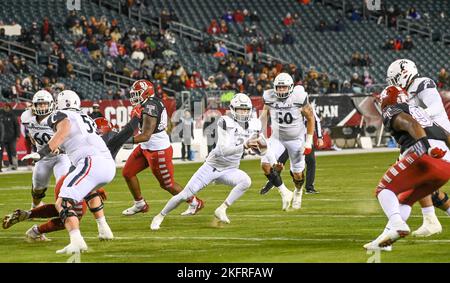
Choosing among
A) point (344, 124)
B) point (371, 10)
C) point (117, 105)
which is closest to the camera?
point (117, 105)

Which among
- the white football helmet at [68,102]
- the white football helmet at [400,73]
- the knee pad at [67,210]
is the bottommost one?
the knee pad at [67,210]

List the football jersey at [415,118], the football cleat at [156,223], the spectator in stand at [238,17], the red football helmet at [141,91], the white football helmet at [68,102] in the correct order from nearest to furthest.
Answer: the football jersey at [415,118] → the white football helmet at [68,102] → the football cleat at [156,223] → the red football helmet at [141,91] → the spectator in stand at [238,17]

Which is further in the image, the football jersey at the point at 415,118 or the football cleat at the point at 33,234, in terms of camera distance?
the football cleat at the point at 33,234

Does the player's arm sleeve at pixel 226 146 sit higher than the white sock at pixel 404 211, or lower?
higher

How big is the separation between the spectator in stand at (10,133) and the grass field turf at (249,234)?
725cm

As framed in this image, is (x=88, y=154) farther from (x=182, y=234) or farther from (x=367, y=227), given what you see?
(x=367, y=227)

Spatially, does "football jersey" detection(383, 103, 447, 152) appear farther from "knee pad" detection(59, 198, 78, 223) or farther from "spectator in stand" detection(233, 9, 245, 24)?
"spectator in stand" detection(233, 9, 245, 24)

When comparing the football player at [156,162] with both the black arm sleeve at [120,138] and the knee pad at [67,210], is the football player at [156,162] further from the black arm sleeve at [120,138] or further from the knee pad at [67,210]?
the knee pad at [67,210]

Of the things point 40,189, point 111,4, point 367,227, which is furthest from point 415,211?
point 111,4

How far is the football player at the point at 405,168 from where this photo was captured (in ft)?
34.7

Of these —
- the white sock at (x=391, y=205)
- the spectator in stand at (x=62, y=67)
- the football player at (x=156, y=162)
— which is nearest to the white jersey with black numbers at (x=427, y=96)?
the white sock at (x=391, y=205)

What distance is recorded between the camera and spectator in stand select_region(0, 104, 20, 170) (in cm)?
2709

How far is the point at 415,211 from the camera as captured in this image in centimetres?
1523

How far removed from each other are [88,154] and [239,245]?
6.27 ft
